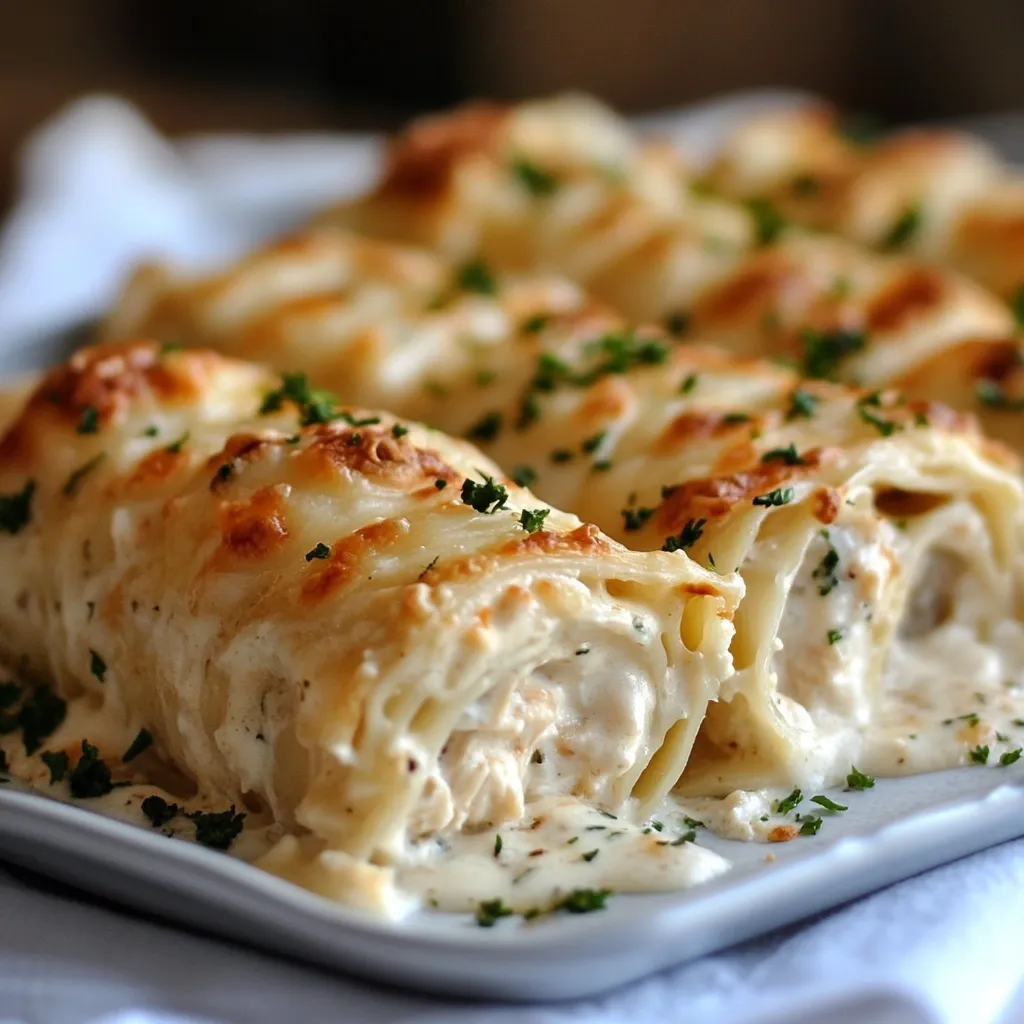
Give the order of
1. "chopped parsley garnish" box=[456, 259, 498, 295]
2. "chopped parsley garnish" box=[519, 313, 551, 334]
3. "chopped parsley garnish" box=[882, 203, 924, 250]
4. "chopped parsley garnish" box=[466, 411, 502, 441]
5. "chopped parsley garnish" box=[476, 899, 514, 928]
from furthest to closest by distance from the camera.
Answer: "chopped parsley garnish" box=[882, 203, 924, 250] < "chopped parsley garnish" box=[456, 259, 498, 295] < "chopped parsley garnish" box=[519, 313, 551, 334] < "chopped parsley garnish" box=[466, 411, 502, 441] < "chopped parsley garnish" box=[476, 899, 514, 928]

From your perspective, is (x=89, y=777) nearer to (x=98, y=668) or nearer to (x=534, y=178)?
(x=98, y=668)

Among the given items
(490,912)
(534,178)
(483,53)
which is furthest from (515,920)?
(483,53)

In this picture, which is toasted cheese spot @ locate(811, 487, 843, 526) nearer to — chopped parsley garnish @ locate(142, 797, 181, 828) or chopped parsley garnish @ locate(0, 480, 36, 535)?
chopped parsley garnish @ locate(142, 797, 181, 828)

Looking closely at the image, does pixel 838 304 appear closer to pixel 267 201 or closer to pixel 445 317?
pixel 445 317

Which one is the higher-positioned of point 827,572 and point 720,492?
point 720,492

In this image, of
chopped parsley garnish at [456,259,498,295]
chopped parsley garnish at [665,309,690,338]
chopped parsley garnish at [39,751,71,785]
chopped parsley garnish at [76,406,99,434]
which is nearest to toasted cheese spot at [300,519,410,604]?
chopped parsley garnish at [39,751,71,785]

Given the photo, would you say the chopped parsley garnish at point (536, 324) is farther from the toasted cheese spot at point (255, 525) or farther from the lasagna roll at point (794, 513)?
the toasted cheese spot at point (255, 525)
